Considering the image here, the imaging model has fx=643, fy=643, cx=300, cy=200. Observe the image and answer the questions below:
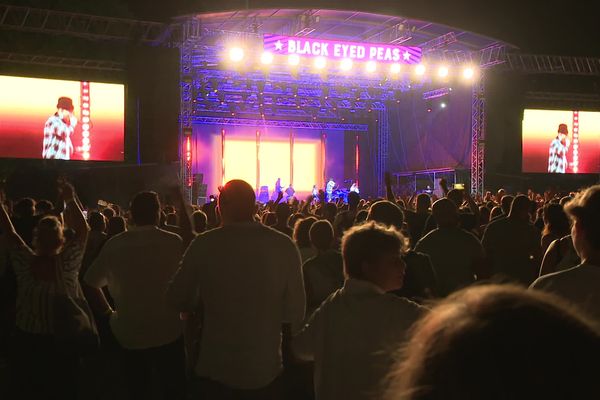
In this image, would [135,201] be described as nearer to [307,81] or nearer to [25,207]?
[25,207]

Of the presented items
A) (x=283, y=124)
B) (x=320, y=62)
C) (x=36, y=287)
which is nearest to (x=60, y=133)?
(x=320, y=62)

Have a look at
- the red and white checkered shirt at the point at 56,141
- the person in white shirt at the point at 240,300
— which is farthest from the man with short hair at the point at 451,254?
the red and white checkered shirt at the point at 56,141

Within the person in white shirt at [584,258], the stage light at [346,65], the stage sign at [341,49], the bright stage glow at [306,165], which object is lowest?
the person in white shirt at [584,258]

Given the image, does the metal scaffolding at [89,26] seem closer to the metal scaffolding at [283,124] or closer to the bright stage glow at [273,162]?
the metal scaffolding at [283,124]

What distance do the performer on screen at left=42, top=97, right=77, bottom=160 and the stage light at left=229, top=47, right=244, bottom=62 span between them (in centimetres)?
488

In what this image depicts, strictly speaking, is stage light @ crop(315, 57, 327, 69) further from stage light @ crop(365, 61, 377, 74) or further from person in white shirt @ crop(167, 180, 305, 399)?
person in white shirt @ crop(167, 180, 305, 399)

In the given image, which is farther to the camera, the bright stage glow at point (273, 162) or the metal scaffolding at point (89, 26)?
the bright stage glow at point (273, 162)

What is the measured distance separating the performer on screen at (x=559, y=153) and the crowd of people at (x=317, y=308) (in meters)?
18.5

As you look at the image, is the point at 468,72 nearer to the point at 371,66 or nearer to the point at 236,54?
the point at 371,66

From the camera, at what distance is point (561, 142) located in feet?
75.3

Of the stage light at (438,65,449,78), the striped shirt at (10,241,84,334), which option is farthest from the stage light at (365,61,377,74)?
the striped shirt at (10,241,84,334)

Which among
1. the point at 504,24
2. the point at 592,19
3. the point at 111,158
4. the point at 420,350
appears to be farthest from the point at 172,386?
the point at 592,19

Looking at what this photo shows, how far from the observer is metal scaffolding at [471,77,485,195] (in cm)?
2056

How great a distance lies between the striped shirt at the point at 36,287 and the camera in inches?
160
